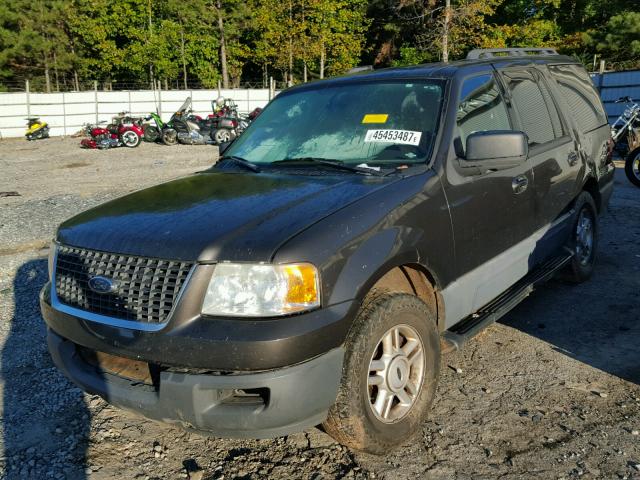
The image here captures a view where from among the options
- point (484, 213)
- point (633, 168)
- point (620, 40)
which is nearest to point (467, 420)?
point (484, 213)

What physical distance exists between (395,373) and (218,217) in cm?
112

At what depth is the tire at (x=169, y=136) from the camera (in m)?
20.3

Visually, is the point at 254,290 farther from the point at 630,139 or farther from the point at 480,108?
the point at 630,139

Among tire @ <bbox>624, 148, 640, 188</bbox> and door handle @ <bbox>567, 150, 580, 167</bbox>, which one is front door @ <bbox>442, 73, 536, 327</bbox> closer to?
door handle @ <bbox>567, 150, 580, 167</bbox>

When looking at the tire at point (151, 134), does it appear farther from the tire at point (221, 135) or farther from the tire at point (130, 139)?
the tire at point (221, 135)

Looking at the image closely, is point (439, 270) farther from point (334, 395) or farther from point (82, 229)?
point (82, 229)

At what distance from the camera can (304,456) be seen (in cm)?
284

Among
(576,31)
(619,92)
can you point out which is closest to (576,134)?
(619,92)

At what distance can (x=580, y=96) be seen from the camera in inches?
202

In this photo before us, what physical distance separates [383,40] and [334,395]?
4143 centimetres

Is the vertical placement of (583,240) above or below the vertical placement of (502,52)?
below

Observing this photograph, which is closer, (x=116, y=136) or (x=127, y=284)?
(x=127, y=284)

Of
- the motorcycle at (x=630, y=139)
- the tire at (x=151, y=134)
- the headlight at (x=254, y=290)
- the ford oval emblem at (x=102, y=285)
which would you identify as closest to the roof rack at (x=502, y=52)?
the headlight at (x=254, y=290)

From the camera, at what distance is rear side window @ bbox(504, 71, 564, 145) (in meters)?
4.08
